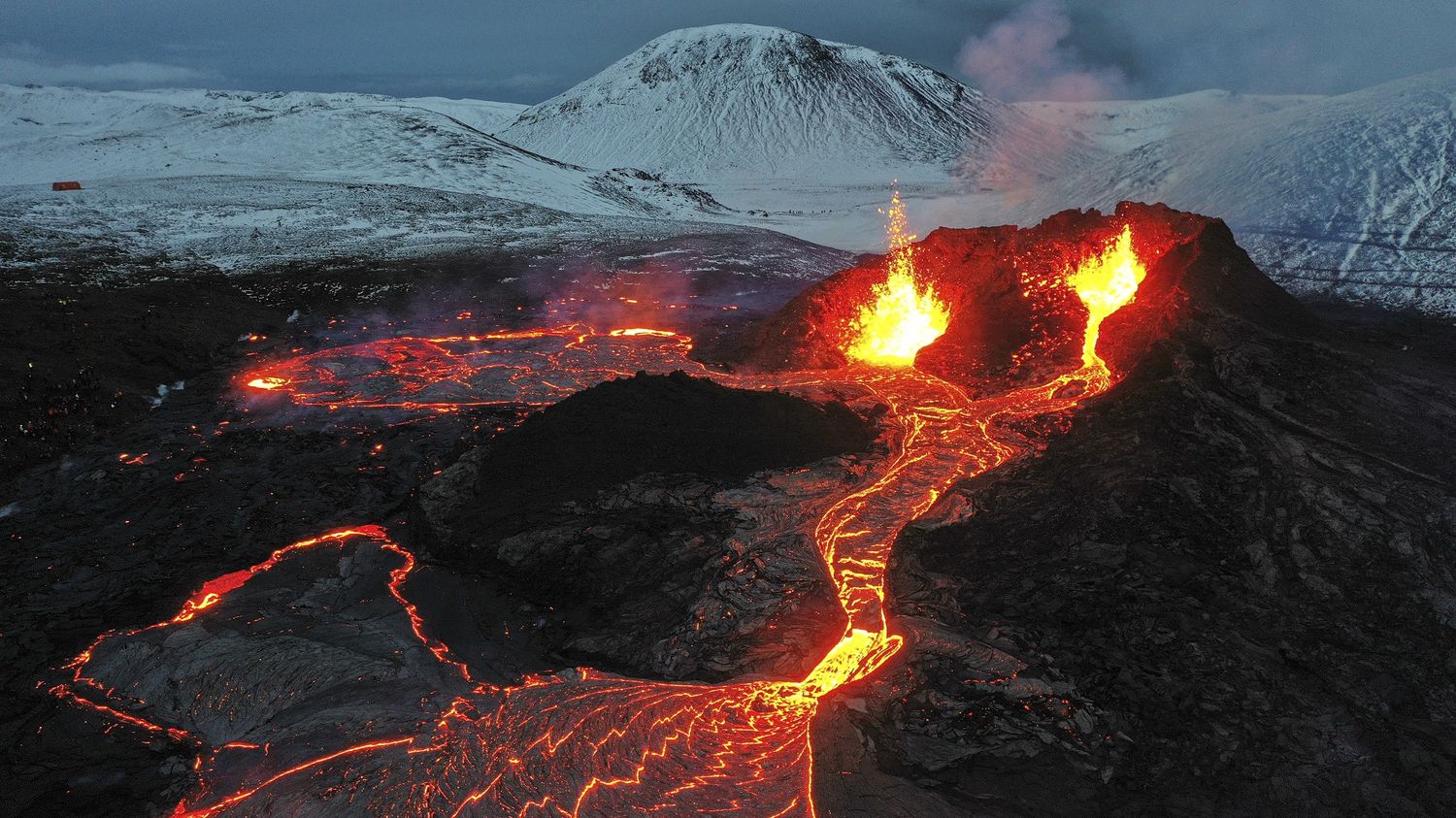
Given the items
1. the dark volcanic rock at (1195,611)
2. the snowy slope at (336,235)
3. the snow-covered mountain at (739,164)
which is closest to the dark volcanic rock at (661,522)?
the dark volcanic rock at (1195,611)

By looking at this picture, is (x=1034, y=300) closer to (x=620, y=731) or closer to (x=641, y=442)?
(x=641, y=442)

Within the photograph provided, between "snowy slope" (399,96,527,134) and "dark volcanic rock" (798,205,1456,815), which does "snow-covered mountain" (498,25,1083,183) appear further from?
"dark volcanic rock" (798,205,1456,815)

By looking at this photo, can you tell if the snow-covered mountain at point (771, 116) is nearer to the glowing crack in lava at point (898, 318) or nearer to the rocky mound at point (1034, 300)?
the glowing crack in lava at point (898, 318)

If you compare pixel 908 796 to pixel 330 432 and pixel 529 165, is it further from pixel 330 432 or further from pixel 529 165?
pixel 529 165

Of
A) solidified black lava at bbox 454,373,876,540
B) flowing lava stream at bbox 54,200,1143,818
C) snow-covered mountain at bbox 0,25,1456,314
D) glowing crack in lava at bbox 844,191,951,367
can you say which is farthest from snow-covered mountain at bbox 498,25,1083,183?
flowing lava stream at bbox 54,200,1143,818

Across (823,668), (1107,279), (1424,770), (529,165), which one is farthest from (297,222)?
(1424,770)
